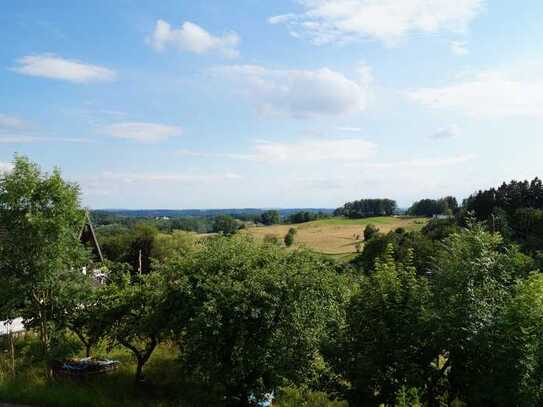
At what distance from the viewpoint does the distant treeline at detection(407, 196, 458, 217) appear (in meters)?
110

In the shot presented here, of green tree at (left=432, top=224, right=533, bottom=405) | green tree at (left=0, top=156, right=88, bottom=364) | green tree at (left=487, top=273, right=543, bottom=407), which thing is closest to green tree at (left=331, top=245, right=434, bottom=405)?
green tree at (left=432, top=224, right=533, bottom=405)

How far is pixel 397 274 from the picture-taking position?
10.1 metres

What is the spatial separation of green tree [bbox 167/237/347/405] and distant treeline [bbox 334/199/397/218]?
11567 centimetres

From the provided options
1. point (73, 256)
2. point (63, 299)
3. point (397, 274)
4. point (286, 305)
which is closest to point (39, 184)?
point (73, 256)

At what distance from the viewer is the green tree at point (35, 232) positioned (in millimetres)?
12133

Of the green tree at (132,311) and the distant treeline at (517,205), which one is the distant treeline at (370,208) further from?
the green tree at (132,311)

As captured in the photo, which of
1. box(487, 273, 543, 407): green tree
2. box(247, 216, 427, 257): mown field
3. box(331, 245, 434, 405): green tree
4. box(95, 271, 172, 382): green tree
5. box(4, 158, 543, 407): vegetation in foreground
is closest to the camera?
box(487, 273, 543, 407): green tree

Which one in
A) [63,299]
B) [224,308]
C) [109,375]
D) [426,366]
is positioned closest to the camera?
[426,366]

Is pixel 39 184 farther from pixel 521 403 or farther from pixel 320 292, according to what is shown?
pixel 521 403

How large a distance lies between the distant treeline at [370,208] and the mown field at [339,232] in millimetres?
6718

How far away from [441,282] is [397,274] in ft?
3.29

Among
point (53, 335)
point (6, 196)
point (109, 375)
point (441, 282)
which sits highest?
point (6, 196)

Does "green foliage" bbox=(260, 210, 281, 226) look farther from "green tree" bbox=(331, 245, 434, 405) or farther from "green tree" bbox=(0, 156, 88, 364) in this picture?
"green tree" bbox=(331, 245, 434, 405)

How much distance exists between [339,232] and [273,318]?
90.4 metres
